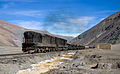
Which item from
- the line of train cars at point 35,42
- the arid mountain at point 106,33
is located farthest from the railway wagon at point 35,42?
the arid mountain at point 106,33

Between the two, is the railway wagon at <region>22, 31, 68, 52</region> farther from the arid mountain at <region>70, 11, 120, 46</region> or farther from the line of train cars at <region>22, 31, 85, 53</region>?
the arid mountain at <region>70, 11, 120, 46</region>

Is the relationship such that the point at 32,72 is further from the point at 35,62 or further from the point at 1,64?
the point at 35,62

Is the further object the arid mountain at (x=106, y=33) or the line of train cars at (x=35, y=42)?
the arid mountain at (x=106, y=33)

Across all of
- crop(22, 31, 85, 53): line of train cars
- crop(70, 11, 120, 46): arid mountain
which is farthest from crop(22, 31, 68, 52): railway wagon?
crop(70, 11, 120, 46): arid mountain

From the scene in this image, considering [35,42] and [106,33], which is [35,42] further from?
[106,33]

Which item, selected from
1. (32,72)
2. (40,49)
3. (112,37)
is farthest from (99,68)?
(112,37)

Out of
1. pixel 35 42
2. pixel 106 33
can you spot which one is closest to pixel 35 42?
pixel 35 42

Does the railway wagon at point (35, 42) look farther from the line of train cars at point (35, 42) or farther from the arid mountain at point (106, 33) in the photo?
the arid mountain at point (106, 33)

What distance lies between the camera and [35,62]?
1492cm

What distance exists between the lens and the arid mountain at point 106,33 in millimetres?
66613

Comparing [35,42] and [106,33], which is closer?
[35,42]

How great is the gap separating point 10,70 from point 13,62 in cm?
156

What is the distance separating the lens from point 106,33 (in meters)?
79.6

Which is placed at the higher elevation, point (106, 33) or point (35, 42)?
point (106, 33)
